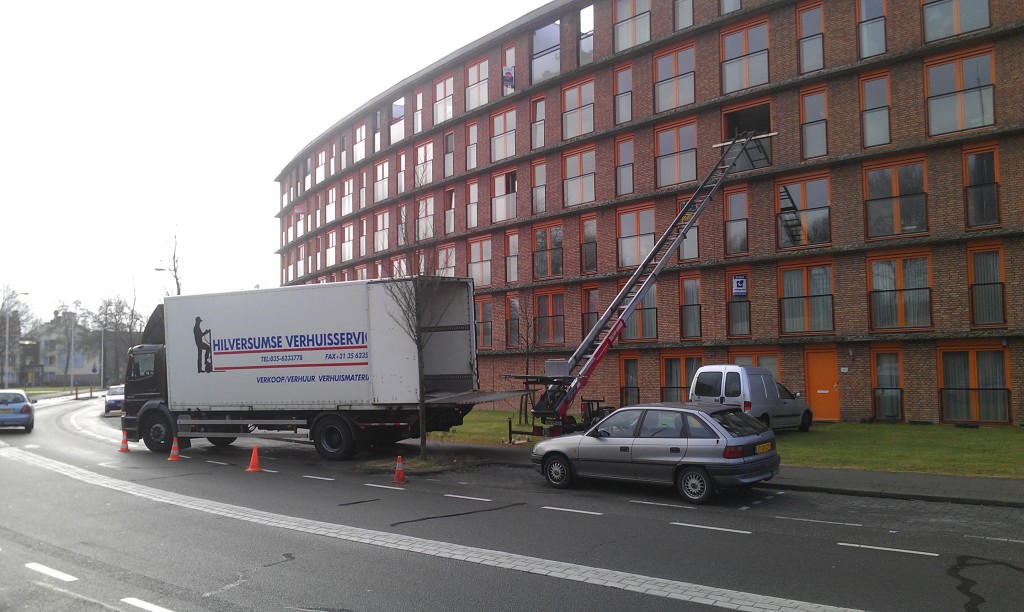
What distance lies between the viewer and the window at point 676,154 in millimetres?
26125

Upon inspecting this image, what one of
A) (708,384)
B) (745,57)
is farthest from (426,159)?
(708,384)

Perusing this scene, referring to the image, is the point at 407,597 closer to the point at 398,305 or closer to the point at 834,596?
the point at 834,596

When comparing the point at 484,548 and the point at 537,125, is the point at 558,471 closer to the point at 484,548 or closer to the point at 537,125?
the point at 484,548

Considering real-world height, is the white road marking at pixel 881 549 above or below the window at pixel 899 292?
below

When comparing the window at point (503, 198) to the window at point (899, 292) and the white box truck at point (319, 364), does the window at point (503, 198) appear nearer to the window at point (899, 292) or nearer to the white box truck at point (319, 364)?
the window at point (899, 292)

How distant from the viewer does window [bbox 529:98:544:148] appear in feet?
102

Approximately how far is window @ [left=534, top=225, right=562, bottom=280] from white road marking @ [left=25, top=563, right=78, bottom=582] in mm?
24150

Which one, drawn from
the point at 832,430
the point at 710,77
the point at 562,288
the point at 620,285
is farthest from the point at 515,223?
the point at 832,430

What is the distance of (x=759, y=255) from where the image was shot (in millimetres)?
24156

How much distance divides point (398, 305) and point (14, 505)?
7.50m

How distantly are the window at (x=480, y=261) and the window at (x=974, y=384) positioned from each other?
61.4 feet

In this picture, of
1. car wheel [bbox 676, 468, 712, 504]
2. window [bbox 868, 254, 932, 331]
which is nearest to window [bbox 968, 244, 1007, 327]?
window [bbox 868, 254, 932, 331]

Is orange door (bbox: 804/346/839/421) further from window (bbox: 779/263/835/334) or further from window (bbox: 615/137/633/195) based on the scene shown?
window (bbox: 615/137/633/195)

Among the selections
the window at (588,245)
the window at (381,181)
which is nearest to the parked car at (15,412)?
the window at (381,181)
